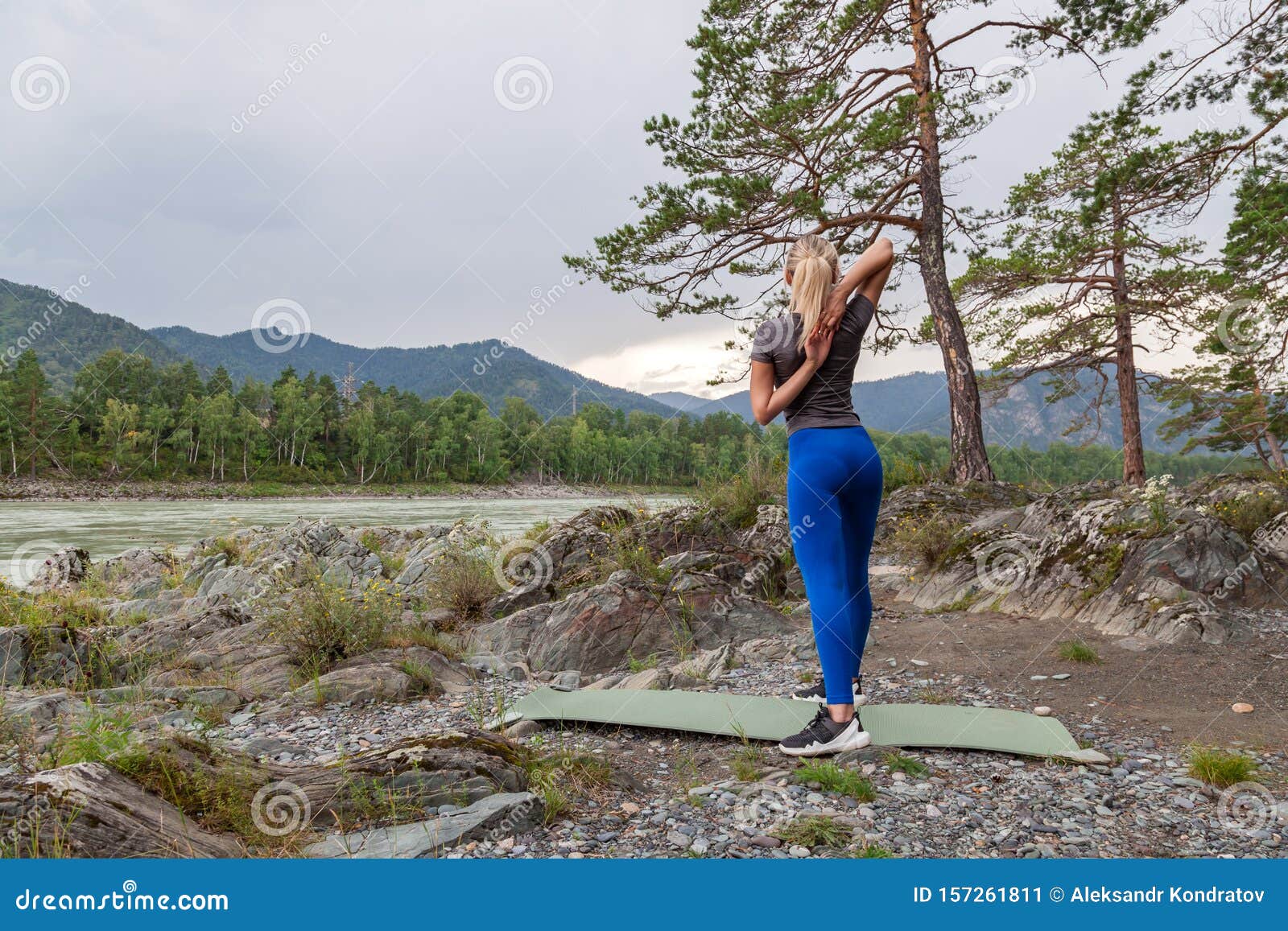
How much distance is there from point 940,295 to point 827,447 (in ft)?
33.4

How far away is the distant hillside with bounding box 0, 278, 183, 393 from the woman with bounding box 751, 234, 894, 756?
12059 cm

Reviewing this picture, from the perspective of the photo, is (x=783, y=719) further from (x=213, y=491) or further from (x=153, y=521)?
(x=213, y=491)

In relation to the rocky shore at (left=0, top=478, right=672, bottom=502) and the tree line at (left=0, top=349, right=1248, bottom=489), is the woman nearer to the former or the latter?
the tree line at (left=0, top=349, right=1248, bottom=489)

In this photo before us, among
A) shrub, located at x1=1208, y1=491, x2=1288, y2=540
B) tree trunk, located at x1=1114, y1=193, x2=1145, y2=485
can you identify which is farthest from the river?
tree trunk, located at x1=1114, y1=193, x2=1145, y2=485

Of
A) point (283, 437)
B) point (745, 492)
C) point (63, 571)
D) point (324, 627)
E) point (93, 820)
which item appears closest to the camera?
point (93, 820)

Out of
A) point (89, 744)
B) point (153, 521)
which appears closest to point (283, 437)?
point (153, 521)

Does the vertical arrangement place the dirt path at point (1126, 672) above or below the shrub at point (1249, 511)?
below

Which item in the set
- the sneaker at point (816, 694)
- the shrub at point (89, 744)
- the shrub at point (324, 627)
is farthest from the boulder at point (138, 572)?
the sneaker at point (816, 694)

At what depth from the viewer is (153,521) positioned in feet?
99.1

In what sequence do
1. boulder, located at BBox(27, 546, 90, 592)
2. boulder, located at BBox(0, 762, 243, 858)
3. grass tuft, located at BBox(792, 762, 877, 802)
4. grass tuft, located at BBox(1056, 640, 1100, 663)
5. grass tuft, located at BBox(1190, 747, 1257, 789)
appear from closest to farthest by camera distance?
boulder, located at BBox(0, 762, 243, 858)
grass tuft, located at BBox(792, 762, 877, 802)
grass tuft, located at BBox(1190, 747, 1257, 789)
grass tuft, located at BBox(1056, 640, 1100, 663)
boulder, located at BBox(27, 546, 90, 592)

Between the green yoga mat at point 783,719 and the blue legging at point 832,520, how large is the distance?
1.49 ft

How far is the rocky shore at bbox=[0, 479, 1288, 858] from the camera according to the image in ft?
7.72

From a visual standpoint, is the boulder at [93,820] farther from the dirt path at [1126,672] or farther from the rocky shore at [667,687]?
the dirt path at [1126,672]

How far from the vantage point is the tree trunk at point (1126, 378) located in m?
15.5
